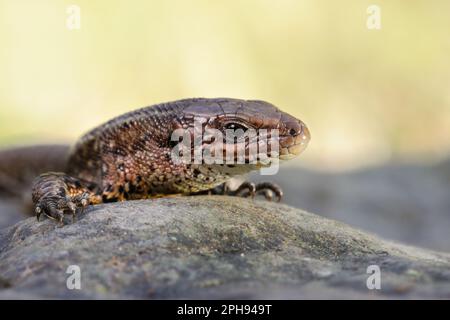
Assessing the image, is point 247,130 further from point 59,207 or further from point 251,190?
point 59,207

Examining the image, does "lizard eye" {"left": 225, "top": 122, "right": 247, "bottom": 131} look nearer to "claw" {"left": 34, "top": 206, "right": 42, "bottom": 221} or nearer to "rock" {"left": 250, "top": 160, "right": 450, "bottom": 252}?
"claw" {"left": 34, "top": 206, "right": 42, "bottom": 221}

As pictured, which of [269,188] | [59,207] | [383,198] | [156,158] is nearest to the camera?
[59,207]

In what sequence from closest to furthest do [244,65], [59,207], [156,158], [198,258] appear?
[198,258] → [59,207] → [156,158] → [244,65]

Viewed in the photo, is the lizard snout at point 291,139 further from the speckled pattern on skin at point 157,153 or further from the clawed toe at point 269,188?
the clawed toe at point 269,188

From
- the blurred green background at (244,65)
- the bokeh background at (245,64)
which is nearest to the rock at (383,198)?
the bokeh background at (245,64)

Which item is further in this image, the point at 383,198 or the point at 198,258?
the point at 383,198

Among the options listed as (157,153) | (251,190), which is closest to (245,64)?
(251,190)

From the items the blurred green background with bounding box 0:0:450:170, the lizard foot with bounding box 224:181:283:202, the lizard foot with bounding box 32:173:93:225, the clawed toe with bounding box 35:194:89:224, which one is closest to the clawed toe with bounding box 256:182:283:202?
the lizard foot with bounding box 224:181:283:202

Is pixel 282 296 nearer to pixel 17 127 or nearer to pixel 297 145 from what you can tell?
pixel 297 145
